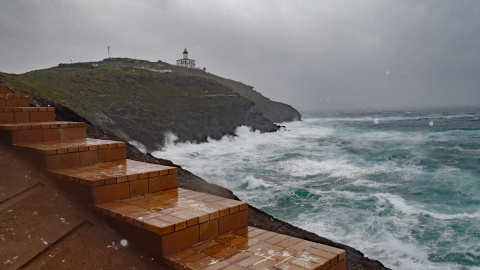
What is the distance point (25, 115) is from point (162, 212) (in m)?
3.57

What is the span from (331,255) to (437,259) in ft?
24.0

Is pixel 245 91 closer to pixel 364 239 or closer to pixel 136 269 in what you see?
pixel 364 239

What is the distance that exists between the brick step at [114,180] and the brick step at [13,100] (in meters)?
2.67

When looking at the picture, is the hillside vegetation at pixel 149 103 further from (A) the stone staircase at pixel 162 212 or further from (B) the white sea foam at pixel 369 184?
(A) the stone staircase at pixel 162 212

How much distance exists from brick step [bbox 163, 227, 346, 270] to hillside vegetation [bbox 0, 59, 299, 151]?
83.3ft

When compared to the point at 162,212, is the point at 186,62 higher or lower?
higher

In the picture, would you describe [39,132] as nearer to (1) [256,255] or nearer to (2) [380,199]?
(1) [256,255]

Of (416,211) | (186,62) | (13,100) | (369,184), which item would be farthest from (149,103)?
(186,62)

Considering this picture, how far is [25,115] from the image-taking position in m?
5.44

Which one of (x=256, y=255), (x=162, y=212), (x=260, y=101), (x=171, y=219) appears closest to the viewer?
(x=256, y=255)

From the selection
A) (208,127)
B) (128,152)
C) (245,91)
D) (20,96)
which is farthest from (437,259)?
(245,91)

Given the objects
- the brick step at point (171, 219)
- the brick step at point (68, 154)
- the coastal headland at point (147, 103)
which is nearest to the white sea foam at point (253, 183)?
the coastal headland at point (147, 103)

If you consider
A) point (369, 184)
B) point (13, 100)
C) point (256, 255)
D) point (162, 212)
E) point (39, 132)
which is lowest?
point (369, 184)

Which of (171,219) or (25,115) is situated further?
(25,115)
